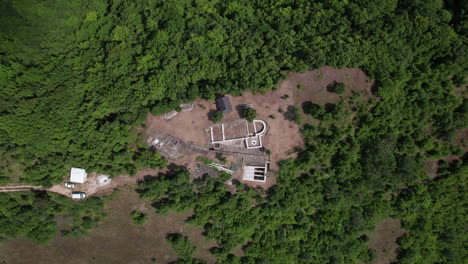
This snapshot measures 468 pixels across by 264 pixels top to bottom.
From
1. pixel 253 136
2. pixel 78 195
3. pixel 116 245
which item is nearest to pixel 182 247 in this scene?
pixel 116 245

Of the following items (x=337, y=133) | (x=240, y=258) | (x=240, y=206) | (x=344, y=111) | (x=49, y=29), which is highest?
(x=49, y=29)

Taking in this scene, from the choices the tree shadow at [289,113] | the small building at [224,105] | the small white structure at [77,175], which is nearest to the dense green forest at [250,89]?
the small white structure at [77,175]

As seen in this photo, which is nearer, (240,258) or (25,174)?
(25,174)

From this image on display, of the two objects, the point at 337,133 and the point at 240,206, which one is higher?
the point at 337,133

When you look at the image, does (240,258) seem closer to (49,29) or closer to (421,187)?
(421,187)

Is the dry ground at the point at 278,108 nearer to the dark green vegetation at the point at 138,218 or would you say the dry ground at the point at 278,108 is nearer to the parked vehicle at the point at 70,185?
the dark green vegetation at the point at 138,218

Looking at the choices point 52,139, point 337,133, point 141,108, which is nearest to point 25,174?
point 52,139

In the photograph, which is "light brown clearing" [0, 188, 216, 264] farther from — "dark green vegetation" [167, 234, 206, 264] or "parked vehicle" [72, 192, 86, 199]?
"parked vehicle" [72, 192, 86, 199]

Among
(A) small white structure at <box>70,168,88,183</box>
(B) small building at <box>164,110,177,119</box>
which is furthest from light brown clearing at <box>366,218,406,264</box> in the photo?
(A) small white structure at <box>70,168,88,183</box>
